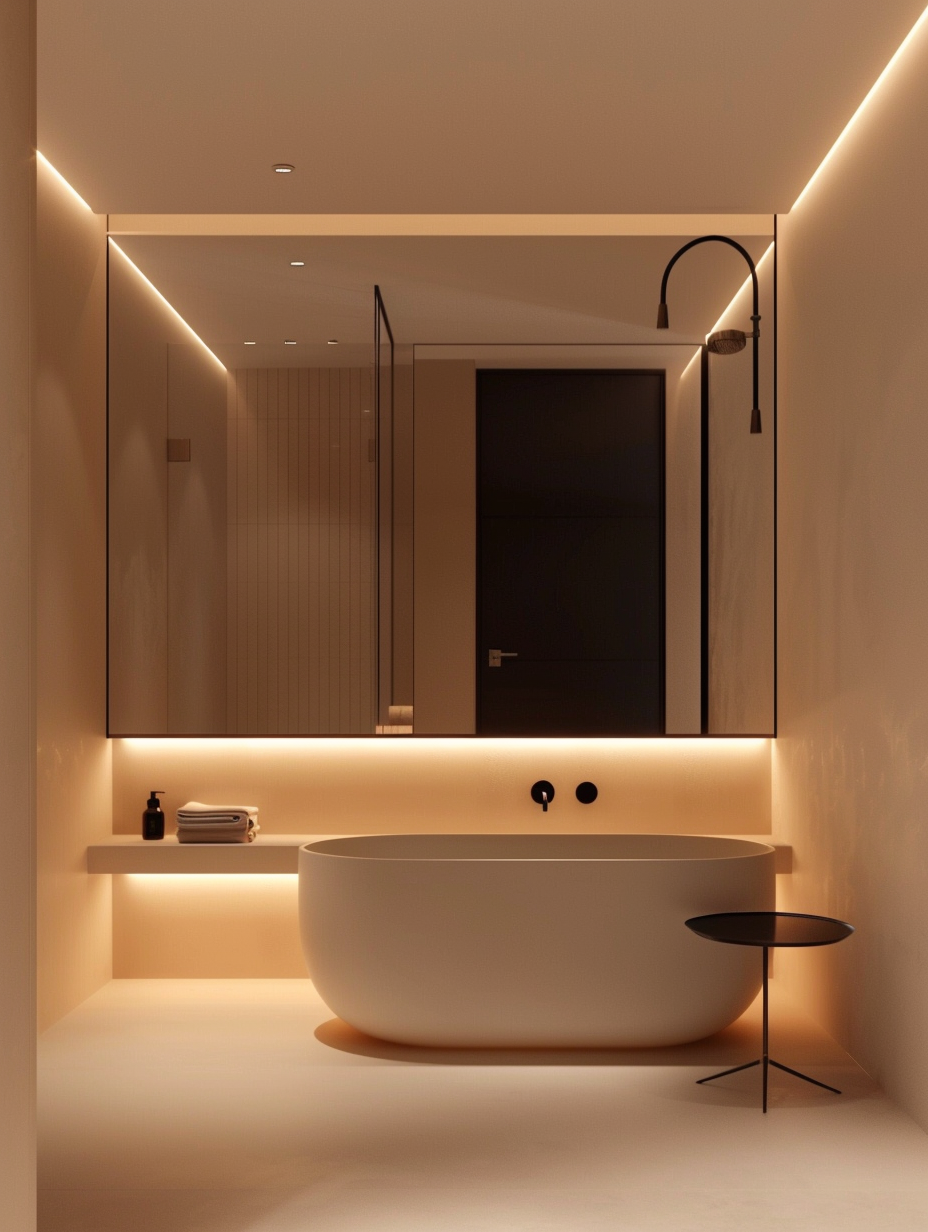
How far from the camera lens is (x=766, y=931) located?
12.0ft

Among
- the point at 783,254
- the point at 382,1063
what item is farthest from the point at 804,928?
the point at 783,254

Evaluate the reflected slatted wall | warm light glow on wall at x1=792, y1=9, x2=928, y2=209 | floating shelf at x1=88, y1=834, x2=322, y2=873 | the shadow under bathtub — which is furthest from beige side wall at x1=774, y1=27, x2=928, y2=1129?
floating shelf at x1=88, y1=834, x2=322, y2=873

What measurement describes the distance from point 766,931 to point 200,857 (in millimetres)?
2132

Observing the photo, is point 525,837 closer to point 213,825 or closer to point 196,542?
point 213,825

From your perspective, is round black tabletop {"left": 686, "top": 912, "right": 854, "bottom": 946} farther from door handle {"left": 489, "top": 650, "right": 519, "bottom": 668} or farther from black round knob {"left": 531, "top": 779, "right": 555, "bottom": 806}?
door handle {"left": 489, "top": 650, "right": 519, "bottom": 668}

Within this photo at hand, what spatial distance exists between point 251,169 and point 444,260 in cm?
92

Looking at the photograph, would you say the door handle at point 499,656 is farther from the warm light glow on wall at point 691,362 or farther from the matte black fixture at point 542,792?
the warm light glow on wall at point 691,362

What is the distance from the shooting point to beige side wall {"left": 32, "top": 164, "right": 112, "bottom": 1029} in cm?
425

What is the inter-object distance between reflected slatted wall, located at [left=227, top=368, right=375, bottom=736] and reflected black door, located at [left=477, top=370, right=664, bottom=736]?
482 mm

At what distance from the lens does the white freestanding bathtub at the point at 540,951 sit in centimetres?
388

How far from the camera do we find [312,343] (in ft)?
16.2

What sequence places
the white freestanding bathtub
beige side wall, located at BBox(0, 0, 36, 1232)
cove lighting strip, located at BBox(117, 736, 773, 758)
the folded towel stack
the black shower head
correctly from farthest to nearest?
cove lighting strip, located at BBox(117, 736, 773, 758) → the folded towel stack → the black shower head → the white freestanding bathtub → beige side wall, located at BBox(0, 0, 36, 1232)

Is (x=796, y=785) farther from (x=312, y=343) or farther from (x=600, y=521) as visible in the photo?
(x=312, y=343)

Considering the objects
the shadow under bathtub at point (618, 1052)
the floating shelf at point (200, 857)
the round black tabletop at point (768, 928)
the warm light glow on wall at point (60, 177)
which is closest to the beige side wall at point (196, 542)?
the floating shelf at point (200, 857)
